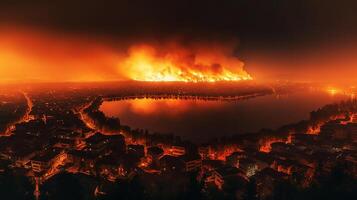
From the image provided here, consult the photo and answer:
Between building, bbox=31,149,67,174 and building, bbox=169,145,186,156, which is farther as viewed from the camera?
building, bbox=169,145,186,156

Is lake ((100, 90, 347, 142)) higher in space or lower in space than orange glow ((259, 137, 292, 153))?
higher

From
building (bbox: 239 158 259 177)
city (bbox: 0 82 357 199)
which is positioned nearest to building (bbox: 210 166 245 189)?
city (bbox: 0 82 357 199)

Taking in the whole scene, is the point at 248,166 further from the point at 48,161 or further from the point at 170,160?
the point at 48,161

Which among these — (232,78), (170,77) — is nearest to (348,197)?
(170,77)

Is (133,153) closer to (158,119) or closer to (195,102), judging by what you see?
(158,119)

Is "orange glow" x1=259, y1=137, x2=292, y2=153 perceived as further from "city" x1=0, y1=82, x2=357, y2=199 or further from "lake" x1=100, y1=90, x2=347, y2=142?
"lake" x1=100, y1=90, x2=347, y2=142

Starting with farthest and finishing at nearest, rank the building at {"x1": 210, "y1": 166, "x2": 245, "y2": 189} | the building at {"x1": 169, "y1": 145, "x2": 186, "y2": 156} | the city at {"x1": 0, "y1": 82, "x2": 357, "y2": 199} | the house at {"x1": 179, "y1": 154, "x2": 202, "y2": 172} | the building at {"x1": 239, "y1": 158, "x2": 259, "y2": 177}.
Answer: the building at {"x1": 169, "y1": 145, "x2": 186, "y2": 156}, the house at {"x1": 179, "y1": 154, "x2": 202, "y2": 172}, the building at {"x1": 239, "y1": 158, "x2": 259, "y2": 177}, the building at {"x1": 210, "y1": 166, "x2": 245, "y2": 189}, the city at {"x1": 0, "y1": 82, "x2": 357, "y2": 199}

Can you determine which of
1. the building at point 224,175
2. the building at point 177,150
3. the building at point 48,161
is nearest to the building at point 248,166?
the building at point 224,175

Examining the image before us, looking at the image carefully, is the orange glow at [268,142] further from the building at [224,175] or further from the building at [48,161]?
the building at [48,161]

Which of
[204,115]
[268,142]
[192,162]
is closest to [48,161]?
[192,162]
